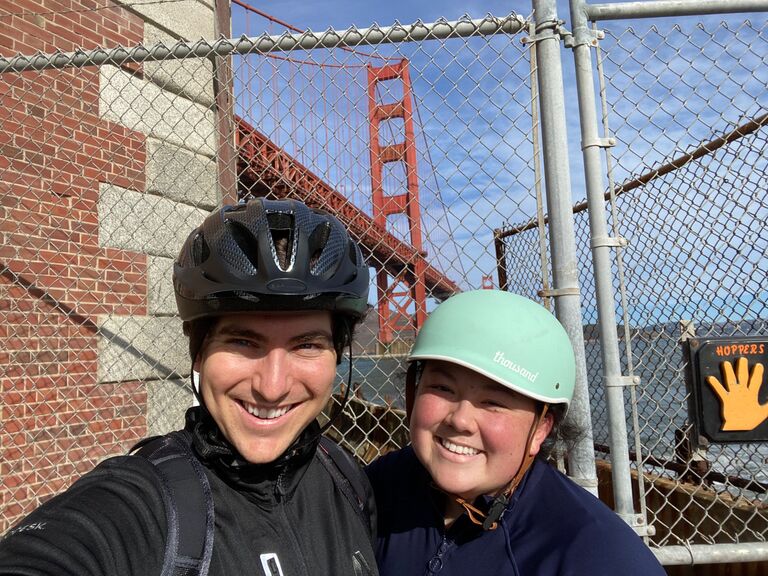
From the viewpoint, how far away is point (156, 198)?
4.53 meters

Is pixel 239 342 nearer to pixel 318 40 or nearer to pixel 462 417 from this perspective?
pixel 462 417

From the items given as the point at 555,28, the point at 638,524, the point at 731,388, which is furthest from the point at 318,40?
the point at 638,524

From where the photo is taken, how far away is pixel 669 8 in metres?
2.25

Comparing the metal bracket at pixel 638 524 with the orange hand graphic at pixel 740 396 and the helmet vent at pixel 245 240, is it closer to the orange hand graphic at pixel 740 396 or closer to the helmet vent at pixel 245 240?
the orange hand graphic at pixel 740 396

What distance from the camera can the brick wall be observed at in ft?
12.0

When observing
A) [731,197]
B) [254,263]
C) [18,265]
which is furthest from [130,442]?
A: [731,197]

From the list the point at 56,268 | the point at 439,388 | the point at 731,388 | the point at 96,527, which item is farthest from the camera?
the point at 56,268

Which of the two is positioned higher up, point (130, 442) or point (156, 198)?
point (156, 198)

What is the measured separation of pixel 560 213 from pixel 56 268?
3.54m

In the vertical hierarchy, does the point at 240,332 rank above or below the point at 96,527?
above

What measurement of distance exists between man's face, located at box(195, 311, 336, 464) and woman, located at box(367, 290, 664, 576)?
37 cm

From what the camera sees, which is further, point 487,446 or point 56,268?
point 56,268

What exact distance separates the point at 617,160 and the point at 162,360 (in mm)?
3789

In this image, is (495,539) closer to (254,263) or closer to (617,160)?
(254,263)
